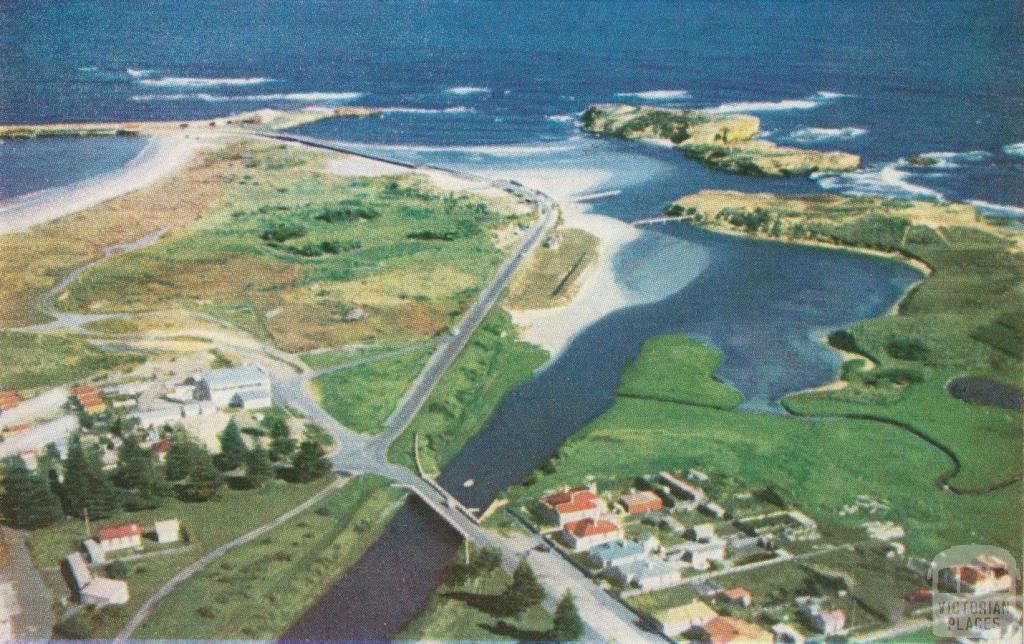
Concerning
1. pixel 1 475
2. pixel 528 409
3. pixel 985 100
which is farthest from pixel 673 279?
pixel 985 100

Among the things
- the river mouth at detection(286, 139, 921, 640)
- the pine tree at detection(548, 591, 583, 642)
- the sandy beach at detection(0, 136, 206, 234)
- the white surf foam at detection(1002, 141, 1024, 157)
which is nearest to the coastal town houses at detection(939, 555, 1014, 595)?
the pine tree at detection(548, 591, 583, 642)

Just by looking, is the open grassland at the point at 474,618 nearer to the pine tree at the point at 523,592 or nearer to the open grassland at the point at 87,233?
the pine tree at the point at 523,592

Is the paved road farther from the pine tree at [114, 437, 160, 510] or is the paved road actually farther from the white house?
the pine tree at [114, 437, 160, 510]

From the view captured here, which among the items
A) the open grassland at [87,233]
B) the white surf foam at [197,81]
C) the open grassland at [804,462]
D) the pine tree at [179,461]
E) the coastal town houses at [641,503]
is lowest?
the open grassland at [804,462]

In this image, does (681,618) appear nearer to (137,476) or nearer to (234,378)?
(137,476)

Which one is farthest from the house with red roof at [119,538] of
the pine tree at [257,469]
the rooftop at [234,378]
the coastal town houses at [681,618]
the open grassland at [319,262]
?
the open grassland at [319,262]

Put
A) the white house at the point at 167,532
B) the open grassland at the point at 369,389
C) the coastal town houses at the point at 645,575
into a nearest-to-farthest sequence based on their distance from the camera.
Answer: the coastal town houses at the point at 645,575, the white house at the point at 167,532, the open grassland at the point at 369,389

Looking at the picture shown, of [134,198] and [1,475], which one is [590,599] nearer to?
[1,475]
